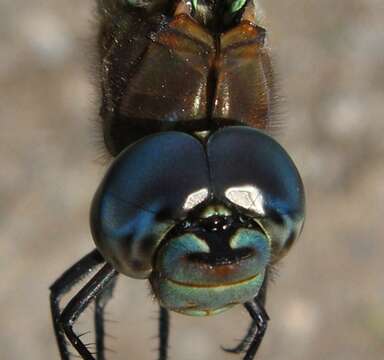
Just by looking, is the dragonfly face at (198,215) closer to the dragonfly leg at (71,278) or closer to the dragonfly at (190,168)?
the dragonfly at (190,168)

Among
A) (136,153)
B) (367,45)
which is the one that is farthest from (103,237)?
(367,45)

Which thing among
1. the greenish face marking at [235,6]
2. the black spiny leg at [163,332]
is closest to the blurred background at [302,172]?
the black spiny leg at [163,332]

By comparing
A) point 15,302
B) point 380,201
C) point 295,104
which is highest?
point 295,104

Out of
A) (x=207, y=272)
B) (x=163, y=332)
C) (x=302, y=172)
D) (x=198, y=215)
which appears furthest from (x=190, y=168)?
(x=302, y=172)

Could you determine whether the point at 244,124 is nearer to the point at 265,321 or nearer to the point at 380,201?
the point at 265,321

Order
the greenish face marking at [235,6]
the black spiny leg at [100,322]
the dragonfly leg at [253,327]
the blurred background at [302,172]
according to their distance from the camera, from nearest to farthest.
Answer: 1. the greenish face marking at [235,6]
2. the dragonfly leg at [253,327]
3. the black spiny leg at [100,322]
4. the blurred background at [302,172]

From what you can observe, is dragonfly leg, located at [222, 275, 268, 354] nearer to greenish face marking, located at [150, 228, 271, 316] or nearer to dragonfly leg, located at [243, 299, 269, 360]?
dragonfly leg, located at [243, 299, 269, 360]
